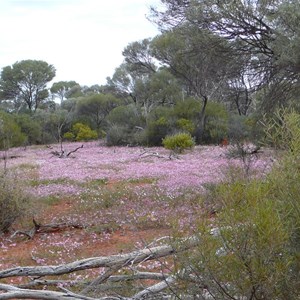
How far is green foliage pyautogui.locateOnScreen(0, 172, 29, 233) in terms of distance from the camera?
8.86 meters

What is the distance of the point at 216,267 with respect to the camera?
90.3 inches

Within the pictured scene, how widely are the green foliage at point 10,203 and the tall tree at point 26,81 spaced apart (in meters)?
49.1

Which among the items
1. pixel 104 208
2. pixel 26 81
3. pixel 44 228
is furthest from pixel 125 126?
pixel 44 228

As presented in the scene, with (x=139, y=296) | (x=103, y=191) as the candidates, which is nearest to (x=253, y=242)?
(x=139, y=296)

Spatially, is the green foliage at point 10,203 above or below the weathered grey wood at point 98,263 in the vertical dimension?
below

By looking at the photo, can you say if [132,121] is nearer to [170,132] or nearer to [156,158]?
[170,132]

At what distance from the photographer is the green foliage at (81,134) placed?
40.8 metres

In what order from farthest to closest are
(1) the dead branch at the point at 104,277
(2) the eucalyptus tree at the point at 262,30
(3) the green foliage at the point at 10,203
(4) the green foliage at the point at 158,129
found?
1. (4) the green foliage at the point at 158,129
2. (2) the eucalyptus tree at the point at 262,30
3. (3) the green foliage at the point at 10,203
4. (1) the dead branch at the point at 104,277

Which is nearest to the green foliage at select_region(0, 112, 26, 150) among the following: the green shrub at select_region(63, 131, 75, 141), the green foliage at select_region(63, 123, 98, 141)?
the green foliage at select_region(63, 123, 98, 141)

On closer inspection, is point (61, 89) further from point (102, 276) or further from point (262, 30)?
point (102, 276)

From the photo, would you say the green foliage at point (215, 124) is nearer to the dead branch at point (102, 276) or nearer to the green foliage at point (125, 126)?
the green foliage at point (125, 126)

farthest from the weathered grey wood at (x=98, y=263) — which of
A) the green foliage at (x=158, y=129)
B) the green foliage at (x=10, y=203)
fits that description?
the green foliage at (x=158, y=129)

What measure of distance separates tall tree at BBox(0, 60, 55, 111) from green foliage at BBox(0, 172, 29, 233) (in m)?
49.1

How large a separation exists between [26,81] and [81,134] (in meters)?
19.2
